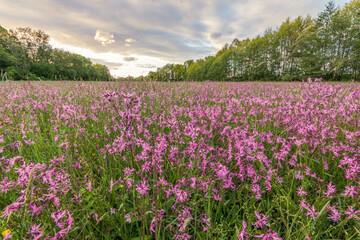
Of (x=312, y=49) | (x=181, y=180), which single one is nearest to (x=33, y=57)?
(x=181, y=180)

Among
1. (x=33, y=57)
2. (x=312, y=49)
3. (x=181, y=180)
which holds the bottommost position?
(x=181, y=180)

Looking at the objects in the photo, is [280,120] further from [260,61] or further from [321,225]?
[260,61]

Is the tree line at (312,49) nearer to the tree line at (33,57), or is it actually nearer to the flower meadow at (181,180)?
the flower meadow at (181,180)

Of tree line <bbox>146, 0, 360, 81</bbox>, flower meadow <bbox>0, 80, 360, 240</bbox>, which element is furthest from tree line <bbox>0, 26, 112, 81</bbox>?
flower meadow <bbox>0, 80, 360, 240</bbox>

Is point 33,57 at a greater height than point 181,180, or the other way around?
point 33,57

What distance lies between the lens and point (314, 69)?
→ 1539 inches

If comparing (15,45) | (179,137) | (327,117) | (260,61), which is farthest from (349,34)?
(15,45)

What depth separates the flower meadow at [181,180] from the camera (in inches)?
49.0

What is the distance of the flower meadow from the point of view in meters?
1.24

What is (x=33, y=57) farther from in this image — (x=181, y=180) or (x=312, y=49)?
(x=312, y=49)

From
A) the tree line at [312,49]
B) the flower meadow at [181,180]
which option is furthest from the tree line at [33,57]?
the flower meadow at [181,180]

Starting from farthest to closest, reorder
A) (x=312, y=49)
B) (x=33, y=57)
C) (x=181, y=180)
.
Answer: (x=33, y=57) → (x=312, y=49) → (x=181, y=180)

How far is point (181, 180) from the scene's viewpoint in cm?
168

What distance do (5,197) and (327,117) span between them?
4.53 m
